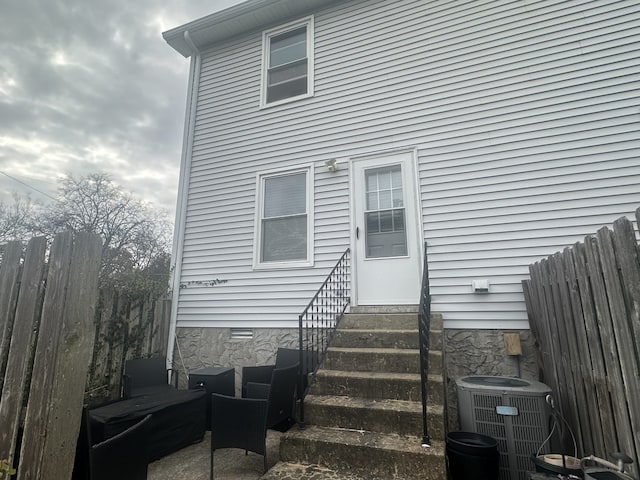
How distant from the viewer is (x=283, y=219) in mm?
5387

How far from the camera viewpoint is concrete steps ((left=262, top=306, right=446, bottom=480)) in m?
2.41

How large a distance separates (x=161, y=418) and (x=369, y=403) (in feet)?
7.01

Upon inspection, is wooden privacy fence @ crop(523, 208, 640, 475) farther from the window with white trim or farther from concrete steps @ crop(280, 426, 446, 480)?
the window with white trim

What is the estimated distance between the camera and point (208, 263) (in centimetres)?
565

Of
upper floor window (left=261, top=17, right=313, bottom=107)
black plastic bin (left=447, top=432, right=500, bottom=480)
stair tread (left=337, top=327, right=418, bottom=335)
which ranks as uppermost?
upper floor window (left=261, top=17, right=313, bottom=107)

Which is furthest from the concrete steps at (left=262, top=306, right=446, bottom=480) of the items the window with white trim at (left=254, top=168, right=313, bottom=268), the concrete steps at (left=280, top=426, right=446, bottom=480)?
the window with white trim at (left=254, top=168, right=313, bottom=268)

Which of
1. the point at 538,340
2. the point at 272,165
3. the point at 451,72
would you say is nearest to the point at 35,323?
the point at 272,165

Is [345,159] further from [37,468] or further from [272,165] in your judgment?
[37,468]

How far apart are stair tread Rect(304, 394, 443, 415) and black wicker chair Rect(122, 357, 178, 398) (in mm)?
2203

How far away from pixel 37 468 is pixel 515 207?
5210 millimetres

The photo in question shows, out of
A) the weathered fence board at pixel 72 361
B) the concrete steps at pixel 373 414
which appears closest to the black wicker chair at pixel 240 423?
the concrete steps at pixel 373 414

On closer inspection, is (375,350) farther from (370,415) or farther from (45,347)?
(45,347)

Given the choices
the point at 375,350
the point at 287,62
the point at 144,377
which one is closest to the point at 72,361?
the point at 144,377

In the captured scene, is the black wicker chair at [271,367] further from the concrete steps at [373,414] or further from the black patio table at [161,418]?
the concrete steps at [373,414]
